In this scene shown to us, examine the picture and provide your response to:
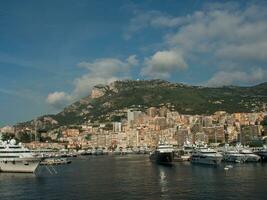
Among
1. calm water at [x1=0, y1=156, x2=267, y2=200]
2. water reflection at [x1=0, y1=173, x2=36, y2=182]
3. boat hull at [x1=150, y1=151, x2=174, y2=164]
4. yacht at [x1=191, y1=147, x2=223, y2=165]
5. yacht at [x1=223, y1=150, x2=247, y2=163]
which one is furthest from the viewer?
boat hull at [x1=150, y1=151, x2=174, y2=164]

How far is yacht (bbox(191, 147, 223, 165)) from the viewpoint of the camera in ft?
382

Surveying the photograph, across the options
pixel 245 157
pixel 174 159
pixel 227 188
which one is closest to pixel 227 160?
pixel 245 157

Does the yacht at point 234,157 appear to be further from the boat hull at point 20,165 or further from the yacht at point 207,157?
the boat hull at point 20,165

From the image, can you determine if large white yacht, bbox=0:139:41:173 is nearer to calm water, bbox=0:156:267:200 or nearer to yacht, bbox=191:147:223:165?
calm water, bbox=0:156:267:200

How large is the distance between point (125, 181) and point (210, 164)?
42102mm

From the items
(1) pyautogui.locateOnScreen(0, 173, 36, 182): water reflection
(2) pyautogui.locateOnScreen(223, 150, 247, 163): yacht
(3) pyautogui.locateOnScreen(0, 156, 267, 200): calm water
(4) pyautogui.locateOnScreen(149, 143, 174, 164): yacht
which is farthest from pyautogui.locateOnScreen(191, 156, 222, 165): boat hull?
(1) pyautogui.locateOnScreen(0, 173, 36, 182): water reflection

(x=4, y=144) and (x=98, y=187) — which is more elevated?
(x=4, y=144)

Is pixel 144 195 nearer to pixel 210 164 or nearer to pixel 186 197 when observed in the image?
pixel 186 197

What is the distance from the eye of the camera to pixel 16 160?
103 metres

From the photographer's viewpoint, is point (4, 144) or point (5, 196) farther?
point (4, 144)

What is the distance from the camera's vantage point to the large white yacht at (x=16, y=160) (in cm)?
Answer: 9869

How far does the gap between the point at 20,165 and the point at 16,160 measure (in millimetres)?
3426

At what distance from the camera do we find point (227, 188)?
65.6m

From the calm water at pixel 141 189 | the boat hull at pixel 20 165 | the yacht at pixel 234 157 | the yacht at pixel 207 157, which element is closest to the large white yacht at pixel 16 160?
the boat hull at pixel 20 165
